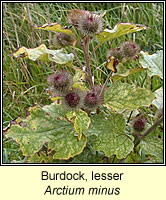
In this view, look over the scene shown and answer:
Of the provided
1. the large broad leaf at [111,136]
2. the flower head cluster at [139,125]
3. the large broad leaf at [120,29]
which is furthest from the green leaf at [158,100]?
the large broad leaf at [120,29]

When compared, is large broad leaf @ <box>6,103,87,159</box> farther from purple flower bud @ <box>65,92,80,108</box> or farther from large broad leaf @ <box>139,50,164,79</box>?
large broad leaf @ <box>139,50,164,79</box>

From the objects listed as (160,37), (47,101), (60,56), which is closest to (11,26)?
(47,101)

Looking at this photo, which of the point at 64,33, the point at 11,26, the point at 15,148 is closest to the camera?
the point at 64,33

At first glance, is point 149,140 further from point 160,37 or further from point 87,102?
point 160,37

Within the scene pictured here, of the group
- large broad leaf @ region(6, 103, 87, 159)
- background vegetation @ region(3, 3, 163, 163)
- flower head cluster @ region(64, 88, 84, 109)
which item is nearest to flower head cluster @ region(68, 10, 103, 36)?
flower head cluster @ region(64, 88, 84, 109)

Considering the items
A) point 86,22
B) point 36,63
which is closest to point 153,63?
point 86,22

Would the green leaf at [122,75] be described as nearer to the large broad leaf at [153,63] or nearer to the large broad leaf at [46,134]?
the large broad leaf at [153,63]
